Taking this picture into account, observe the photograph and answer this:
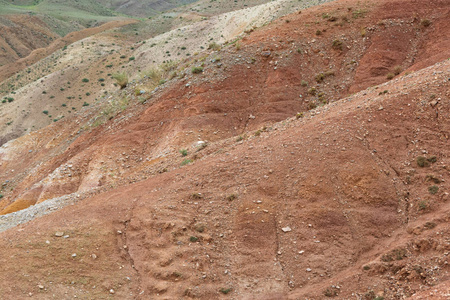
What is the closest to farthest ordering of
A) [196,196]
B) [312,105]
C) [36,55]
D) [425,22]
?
[196,196] < [312,105] < [425,22] < [36,55]

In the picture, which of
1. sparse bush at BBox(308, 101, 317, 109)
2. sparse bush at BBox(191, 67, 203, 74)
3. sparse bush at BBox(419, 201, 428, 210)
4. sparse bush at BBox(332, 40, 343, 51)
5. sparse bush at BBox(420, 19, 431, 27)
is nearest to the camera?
sparse bush at BBox(419, 201, 428, 210)

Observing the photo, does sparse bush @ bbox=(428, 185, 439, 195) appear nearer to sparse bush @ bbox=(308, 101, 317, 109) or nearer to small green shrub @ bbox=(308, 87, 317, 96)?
sparse bush @ bbox=(308, 101, 317, 109)

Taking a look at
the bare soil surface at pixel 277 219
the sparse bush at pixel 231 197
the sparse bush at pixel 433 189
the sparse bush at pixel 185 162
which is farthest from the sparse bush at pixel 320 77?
the sparse bush at pixel 231 197

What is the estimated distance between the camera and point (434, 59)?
16984mm

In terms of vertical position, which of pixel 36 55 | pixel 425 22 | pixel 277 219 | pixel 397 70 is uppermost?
pixel 425 22

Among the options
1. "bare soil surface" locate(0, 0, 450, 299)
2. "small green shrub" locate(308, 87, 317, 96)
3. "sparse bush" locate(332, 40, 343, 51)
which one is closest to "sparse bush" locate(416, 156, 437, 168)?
"bare soil surface" locate(0, 0, 450, 299)

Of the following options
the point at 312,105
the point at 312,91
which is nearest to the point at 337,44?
the point at 312,91

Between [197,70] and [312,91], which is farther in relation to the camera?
[197,70]

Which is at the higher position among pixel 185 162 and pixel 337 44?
pixel 337 44

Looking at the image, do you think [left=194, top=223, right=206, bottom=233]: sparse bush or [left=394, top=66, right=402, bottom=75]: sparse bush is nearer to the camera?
[left=194, top=223, right=206, bottom=233]: sparse bush

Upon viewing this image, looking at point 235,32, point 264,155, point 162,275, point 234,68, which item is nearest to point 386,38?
point 234,68

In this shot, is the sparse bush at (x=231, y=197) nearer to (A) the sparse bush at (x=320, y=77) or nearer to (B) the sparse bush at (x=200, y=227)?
(B) the sparse bush at (x=200, y=227)

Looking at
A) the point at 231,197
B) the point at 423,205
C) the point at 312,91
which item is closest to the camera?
the point at 423,205

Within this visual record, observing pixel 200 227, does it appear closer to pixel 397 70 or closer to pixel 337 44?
pixel 397 70
